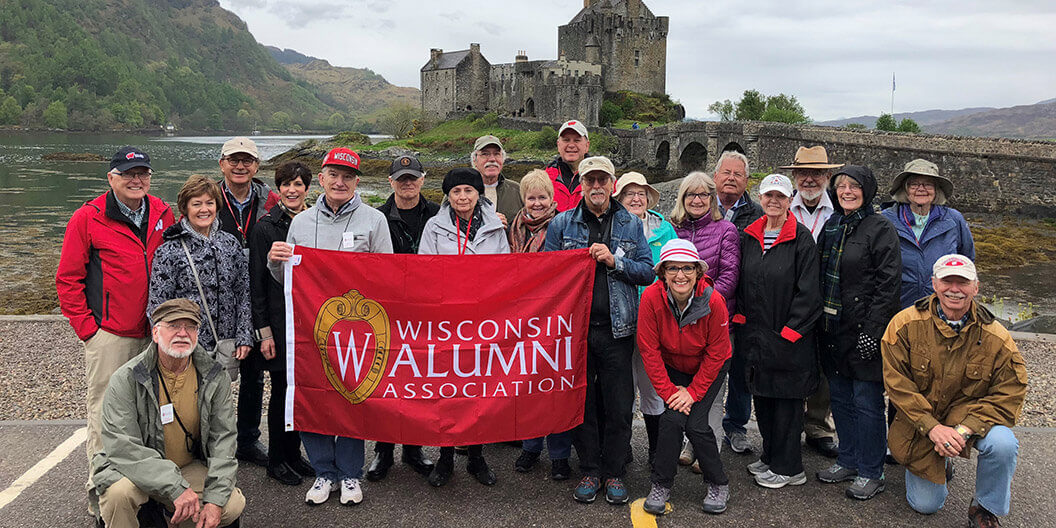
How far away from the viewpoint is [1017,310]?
1716cm

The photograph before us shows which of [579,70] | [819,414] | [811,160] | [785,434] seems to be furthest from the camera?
[579,70]

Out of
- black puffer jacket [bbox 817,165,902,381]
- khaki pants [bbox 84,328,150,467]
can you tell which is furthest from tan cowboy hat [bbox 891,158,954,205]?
khaki pants [bbox 84,328,150,467]

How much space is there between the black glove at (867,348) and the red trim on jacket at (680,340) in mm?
1045

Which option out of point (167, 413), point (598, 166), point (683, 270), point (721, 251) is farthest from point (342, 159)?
point (721, 251)

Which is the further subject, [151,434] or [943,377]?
[943,377]

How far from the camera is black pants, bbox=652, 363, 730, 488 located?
202 inches

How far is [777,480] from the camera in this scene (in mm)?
5496

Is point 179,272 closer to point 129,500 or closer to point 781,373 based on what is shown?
point 129,500

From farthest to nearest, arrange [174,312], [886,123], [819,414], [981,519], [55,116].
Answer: [55,116] → [886,123] → [819,414] → [981,519] → [174,312]

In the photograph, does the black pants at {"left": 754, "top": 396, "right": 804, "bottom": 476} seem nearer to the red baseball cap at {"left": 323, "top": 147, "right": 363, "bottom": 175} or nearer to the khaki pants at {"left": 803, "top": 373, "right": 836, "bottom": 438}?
the khaki pants at {"left": 803, "top": 373, "right": 836, "bottom": 438}

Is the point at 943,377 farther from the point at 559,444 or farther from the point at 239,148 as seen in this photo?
the point at 239,148

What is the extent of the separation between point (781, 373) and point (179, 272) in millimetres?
4388

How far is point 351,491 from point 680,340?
260 centimetres

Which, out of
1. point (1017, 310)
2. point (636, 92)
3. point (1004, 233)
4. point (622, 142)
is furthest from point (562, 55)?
point (1017, 310)
